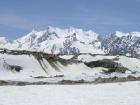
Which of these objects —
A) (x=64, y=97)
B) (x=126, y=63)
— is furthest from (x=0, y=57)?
(x=126, y=63)

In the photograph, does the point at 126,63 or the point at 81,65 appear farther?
the point at 126,63

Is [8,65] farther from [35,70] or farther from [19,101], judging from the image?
[19,101]

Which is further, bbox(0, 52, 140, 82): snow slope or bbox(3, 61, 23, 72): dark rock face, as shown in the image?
bbox(3, 61, 23, 72): dark rock face

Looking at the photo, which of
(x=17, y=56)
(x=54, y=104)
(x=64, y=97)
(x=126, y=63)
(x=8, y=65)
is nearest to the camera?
(x=54, y=104)

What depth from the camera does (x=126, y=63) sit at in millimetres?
195750

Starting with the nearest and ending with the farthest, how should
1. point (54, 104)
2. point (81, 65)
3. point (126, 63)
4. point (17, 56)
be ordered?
point (54, 104) < point (17, 56) < point (81, 65) < point (126, 63)

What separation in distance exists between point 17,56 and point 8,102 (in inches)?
3638

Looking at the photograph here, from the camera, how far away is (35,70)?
389ft

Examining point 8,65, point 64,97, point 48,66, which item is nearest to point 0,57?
point 8,65

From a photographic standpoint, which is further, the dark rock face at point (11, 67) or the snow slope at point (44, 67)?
the dark rock face at point (11, 67)

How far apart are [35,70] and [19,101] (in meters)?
81.7

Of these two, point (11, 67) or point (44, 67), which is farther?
point (44, 67)

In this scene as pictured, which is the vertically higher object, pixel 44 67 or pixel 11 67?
pixel 11 67

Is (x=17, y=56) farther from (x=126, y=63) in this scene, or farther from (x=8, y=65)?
(x=126, y=63)
